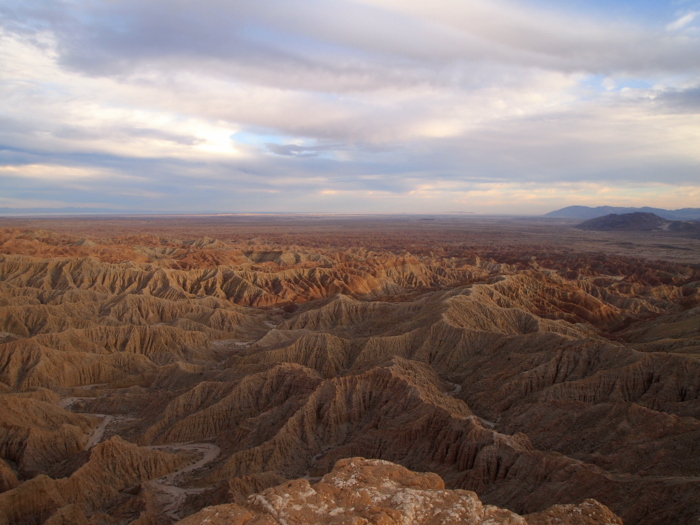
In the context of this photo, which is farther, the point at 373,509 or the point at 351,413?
the point at 351,413

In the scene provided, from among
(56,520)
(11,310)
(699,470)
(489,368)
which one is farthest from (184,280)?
(699,470)

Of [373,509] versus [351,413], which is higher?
[373,509]

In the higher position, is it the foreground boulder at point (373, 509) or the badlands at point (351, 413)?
the foreground boulder at point (373, 509)

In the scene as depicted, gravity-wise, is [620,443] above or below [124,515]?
above

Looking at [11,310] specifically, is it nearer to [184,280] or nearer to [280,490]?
[184,280]

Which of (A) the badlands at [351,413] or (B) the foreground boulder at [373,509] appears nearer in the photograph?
(B) the foreground boulder at [373,509]
